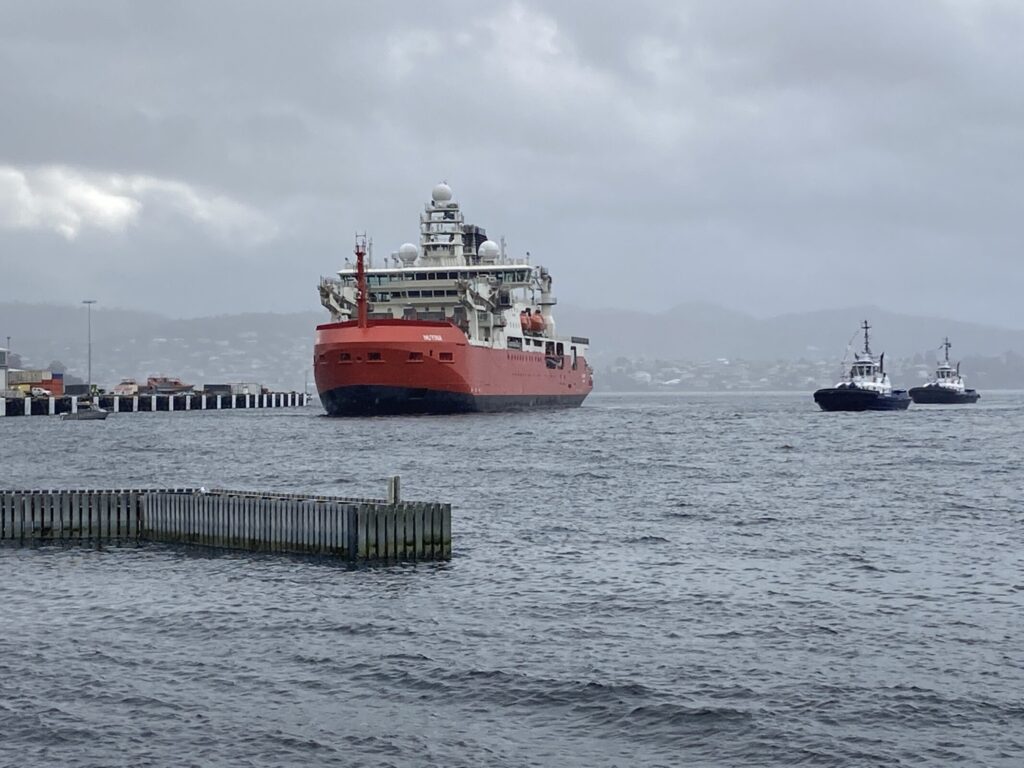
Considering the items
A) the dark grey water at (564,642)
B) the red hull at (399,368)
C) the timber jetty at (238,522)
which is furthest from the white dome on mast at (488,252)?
the timber jetty at (238,522)

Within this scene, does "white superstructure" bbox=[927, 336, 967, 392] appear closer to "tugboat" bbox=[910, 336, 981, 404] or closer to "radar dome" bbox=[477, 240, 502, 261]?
"tugboat" bbox=[910, 336, 981, 404]

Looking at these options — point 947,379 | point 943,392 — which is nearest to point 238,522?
point 943,392

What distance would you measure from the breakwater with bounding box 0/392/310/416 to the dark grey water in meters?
96.4

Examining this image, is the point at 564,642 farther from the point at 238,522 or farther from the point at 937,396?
the point at 937,396

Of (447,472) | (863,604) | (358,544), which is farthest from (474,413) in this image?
(863,604)

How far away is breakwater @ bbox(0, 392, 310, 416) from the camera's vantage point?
445 feet

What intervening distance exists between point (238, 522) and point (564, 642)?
14369mm

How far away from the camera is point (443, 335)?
93.9 metres

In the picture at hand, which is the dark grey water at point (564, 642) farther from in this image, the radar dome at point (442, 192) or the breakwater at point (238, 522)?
the radar dome at point (442, 192)

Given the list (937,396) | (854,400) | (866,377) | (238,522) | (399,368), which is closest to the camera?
(238,522)

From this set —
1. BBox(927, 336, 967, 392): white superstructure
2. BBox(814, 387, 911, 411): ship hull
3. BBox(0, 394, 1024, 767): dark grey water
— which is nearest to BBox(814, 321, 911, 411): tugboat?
BBox(814, 387, 911, 411): ship hull

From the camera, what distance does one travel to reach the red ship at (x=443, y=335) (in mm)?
92812

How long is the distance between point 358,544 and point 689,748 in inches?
651

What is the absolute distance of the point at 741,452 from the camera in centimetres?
7531
